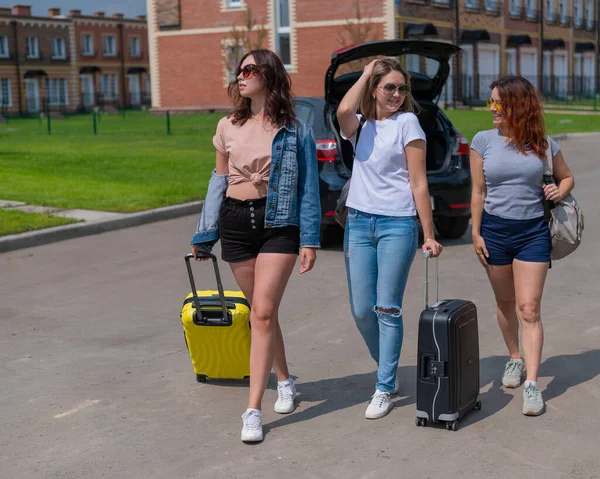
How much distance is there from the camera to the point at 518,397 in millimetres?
5480

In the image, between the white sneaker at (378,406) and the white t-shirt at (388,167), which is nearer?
the white t-shirt at (388,167)

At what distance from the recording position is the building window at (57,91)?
72.8 meters

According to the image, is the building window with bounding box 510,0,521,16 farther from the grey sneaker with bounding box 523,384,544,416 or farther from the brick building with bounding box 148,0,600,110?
the grey sneaker with bounding box 523,384,544,416

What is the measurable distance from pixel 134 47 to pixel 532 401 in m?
79.3

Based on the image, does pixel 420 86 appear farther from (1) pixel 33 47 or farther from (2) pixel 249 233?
(1) pixel 33 47

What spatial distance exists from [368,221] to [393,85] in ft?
2.31

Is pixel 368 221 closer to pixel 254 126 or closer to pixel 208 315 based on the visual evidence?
pixel 254 126

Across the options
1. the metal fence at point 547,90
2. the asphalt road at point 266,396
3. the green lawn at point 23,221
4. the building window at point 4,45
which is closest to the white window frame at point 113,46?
the building window at point 4,45

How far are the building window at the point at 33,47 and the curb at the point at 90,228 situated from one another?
62.1 m

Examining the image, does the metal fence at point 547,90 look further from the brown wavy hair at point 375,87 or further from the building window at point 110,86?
the brown wavy hair at point 375,87

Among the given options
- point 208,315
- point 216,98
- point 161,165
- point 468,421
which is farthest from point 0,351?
point 216,98

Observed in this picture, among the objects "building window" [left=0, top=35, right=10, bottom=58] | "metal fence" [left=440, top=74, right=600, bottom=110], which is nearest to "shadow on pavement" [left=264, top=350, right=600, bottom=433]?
"metal fence" [left=440, top=74, right=600, bottom=110]

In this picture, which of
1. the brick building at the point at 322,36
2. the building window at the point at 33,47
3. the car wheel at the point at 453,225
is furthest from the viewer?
the building window at the point at 33,47

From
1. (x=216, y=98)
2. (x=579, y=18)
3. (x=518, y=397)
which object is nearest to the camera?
(x=518, y=397)
